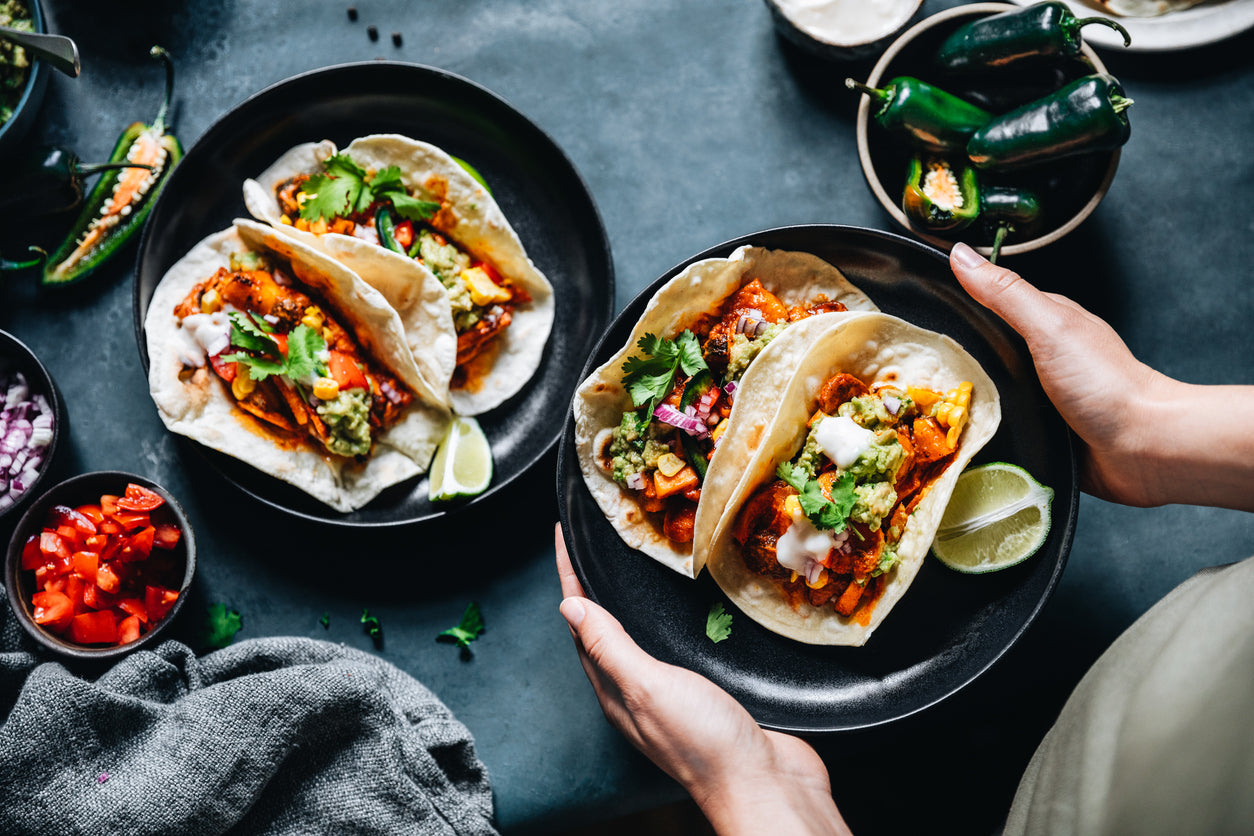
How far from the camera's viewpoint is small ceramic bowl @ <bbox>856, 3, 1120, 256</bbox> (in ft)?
9.26

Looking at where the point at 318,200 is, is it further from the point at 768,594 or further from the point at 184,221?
the point at 768,594

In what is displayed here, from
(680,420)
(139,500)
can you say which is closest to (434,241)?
(680,420)

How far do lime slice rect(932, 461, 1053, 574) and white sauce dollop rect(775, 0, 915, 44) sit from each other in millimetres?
1634

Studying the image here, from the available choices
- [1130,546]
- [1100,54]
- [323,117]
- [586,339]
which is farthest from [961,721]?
[323,117]

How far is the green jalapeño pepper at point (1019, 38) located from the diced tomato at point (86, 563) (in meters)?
3.31

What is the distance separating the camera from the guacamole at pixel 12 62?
297 centimetres

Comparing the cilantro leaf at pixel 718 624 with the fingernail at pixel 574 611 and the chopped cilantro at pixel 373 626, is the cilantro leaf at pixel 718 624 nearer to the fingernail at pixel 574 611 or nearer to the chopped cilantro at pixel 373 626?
the fingernail at pixel 574 611

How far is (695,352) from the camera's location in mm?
2596

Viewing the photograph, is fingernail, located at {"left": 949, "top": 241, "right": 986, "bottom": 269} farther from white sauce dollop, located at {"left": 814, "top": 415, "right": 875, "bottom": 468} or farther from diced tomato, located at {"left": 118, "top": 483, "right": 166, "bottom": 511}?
diced tomato, located at {"left": 118, "top": 483, "right": 166, "bottom": 511}

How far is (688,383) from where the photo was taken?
8.59 feet

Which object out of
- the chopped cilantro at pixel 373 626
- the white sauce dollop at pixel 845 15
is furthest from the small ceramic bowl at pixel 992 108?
the chopped cilantro at pixel 373 626

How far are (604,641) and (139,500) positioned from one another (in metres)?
1.65

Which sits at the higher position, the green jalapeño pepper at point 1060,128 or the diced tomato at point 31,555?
the green jalapeño pepper at point 1060,128

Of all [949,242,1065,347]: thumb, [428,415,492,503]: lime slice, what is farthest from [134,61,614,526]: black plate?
[949,242,1065,347]: thumb
